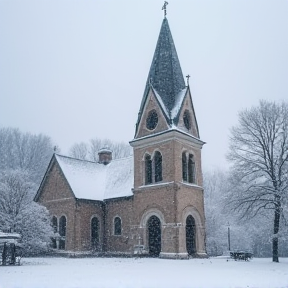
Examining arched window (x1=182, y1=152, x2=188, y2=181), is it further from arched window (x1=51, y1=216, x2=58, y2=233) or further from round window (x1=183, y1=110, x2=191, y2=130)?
arched window (x1=51, y1=216, x2=58, y2=233)

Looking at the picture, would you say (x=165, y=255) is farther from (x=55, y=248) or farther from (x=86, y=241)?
(x=55, y=248)

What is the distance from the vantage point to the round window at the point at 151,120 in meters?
31.7

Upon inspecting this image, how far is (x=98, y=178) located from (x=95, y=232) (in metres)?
5.69

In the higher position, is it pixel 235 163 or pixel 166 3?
pixel 166 3

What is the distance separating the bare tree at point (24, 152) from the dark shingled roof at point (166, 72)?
27.4m

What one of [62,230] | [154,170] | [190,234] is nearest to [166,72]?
[154,170]

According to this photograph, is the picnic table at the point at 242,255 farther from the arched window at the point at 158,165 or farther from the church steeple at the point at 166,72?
the church steeple at the point at 166,72

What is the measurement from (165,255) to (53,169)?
1491cm

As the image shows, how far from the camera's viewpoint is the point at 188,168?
104 feet

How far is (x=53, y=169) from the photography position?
36406mm

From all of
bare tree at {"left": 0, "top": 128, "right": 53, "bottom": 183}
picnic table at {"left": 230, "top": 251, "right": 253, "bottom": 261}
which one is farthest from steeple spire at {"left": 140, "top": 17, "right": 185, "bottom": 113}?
bare tree at {"left": 0, "top": 128, "right": 53, "bottom": 183}

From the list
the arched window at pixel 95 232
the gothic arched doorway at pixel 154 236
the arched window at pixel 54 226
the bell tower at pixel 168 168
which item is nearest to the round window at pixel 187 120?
the bell tower at pixel 168 168

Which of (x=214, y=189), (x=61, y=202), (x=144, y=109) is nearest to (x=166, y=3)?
(x=144, y=109)

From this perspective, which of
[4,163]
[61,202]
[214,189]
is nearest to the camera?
[61,202]
